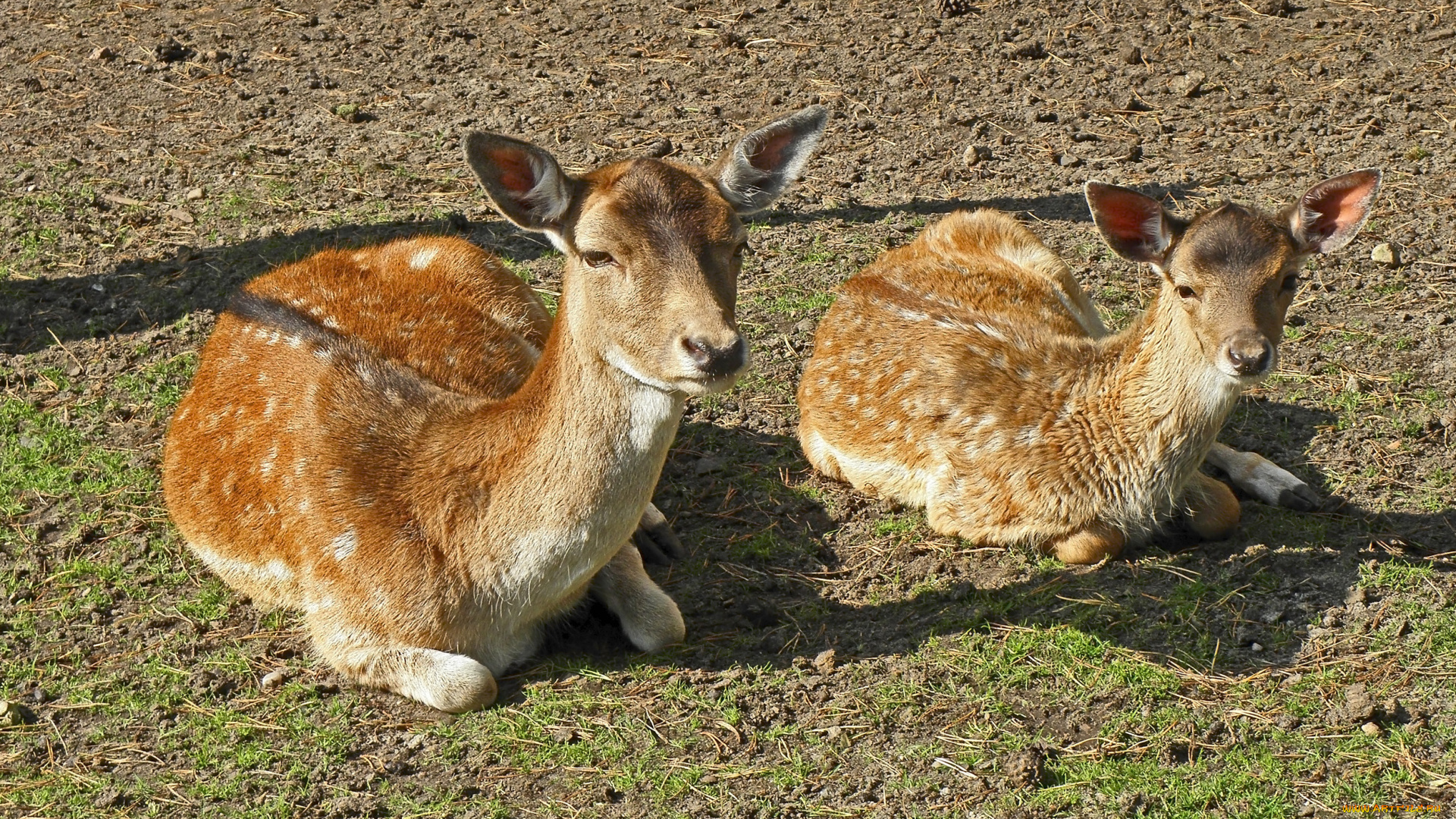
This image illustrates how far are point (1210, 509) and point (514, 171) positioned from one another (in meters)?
2.72

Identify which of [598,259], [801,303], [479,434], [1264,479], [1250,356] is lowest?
[801,303]

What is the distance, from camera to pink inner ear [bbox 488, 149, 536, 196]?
4.08 m

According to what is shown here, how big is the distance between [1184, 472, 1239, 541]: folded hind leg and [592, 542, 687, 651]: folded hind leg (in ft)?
6.08

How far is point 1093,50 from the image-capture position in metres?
8.68

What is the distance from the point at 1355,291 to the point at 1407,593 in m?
2.18

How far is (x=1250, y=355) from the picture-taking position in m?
4.68

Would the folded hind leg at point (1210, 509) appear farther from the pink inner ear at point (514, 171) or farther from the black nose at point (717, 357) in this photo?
the pink inner ear at point (514, 171)

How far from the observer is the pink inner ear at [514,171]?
4.08 m

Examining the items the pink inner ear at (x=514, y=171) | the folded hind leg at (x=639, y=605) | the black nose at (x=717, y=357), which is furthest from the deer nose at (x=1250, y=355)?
the pink inner ear at (x=514, y=171)

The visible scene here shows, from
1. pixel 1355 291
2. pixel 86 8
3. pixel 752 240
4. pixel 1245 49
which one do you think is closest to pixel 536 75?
pixel 752 240

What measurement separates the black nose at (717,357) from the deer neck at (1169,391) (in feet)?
6.08

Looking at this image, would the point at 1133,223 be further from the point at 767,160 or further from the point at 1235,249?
the point at 767,160

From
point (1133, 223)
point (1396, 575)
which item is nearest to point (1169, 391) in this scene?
point (1133, 223)

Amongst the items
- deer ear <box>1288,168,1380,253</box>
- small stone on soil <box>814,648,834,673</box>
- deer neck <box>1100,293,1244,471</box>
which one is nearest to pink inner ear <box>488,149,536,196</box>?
small stone on soil <box>814,648,834,673</box>
